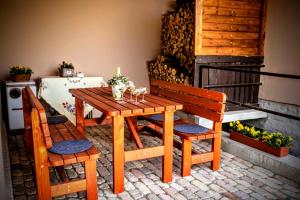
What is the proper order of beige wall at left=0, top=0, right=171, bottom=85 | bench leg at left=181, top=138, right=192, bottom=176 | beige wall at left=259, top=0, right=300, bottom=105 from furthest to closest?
beige wall at left=259, top=0, right=300, bottom=105, beige wall at left=0, top=0, right=171, bottom=85, bench leg at left=181, top=138, right=192, bottom=176

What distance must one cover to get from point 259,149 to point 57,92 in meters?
3.56

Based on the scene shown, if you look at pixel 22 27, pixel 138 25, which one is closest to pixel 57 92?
pixel 22 27

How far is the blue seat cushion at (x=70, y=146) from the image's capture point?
2.66m

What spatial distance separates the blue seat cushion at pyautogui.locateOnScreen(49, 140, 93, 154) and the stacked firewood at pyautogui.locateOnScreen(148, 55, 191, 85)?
284 cm

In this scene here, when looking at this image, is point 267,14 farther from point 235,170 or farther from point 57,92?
point 57,92

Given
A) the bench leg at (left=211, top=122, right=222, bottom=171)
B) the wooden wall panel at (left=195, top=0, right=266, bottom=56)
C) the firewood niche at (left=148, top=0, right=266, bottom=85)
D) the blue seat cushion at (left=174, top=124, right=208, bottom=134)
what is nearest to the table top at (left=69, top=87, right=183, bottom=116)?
the blue seat cushion at (left=174, top=124, right=208, bottom=134)

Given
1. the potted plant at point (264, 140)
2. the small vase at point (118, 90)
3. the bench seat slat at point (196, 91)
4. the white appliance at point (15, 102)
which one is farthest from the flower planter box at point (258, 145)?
the white appliance at point (15, 102)

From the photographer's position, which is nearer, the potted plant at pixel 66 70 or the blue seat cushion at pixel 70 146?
the blue seat cushion at pixel 70 146

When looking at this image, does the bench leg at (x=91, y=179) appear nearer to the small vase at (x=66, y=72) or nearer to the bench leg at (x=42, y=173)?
the bench leg at (x=42, y=173)

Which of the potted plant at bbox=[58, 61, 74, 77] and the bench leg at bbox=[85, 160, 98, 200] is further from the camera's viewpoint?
the potted plant at bbox=[58, 61, 74, 77]

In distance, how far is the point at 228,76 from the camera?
5422mm

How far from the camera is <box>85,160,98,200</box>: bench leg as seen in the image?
8.80ft

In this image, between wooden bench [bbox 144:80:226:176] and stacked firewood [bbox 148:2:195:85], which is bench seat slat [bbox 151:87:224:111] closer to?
wooden bench [bbox 144:80:226:176]

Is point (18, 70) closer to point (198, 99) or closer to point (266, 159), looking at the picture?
point (198, 99)
